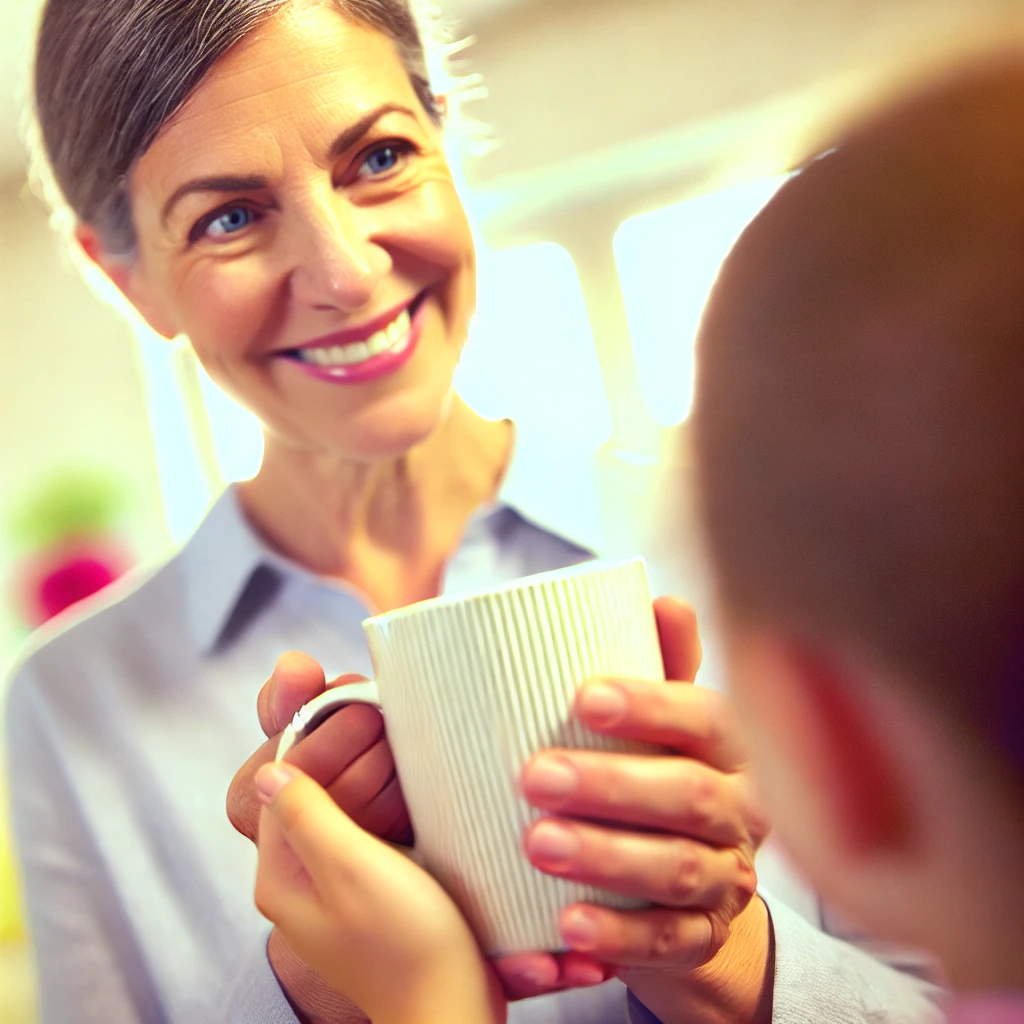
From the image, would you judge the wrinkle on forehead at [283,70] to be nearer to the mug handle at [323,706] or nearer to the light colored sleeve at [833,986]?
the mug handle at [323,706]

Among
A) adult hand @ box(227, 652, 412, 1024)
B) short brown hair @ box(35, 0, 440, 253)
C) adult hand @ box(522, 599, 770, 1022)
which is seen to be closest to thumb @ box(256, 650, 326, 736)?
adult hand @ box(227, 652, 412, 1024)

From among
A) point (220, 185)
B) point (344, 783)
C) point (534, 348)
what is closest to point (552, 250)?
point (534, 348)

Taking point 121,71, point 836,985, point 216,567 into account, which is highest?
point 121,71

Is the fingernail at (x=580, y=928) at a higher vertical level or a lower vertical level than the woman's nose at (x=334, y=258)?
lower

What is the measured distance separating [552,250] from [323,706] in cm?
23

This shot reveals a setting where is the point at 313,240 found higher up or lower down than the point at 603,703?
higher up

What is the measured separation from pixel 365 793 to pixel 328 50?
0.96ft

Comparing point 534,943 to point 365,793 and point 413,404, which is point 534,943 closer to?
point 365,793

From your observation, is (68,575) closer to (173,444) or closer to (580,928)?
(173,444)

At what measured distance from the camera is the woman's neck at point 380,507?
0.44 meters

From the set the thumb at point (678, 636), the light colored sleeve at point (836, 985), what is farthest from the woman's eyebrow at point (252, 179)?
the light colored sleeve at point (836, 985)

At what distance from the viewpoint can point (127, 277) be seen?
431mm

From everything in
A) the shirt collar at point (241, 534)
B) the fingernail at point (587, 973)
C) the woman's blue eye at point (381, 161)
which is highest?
the woman's blue eye at point (381, 161)

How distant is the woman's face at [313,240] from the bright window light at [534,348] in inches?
0.4
